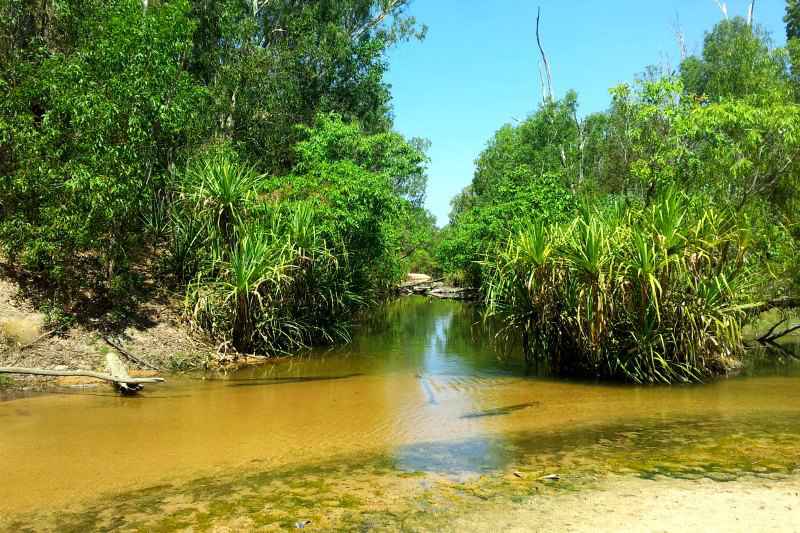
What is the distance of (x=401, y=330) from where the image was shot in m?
18.4

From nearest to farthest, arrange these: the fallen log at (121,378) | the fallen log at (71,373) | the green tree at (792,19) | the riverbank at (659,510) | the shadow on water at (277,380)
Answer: the riverbank at (659,510), the fallen log at (71,373), the fallen log at (121,378), the shadow on water at (277,380), the green tree at (792,19)

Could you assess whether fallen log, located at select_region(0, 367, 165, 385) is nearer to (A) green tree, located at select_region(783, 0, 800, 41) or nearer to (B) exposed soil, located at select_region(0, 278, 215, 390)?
(B) exposed soil, located at select_region(0, 278, 215, 390)

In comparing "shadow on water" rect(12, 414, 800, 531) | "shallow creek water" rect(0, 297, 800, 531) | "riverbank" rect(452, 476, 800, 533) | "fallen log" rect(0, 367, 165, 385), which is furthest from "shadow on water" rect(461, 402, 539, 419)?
"fallen log" rect(0, 367, 165, 385)

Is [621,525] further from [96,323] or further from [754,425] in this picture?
[96,323]

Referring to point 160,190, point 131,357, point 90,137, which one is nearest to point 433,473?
point 131,357

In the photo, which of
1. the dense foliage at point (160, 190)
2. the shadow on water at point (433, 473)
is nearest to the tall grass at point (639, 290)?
the shadow on water at point (433, 473)

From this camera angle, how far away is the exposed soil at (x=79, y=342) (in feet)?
29.9

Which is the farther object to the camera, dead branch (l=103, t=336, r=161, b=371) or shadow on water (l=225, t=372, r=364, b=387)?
dead branch (l=103, t=336, r=161, b=371)

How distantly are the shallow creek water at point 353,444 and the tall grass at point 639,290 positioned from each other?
519mm

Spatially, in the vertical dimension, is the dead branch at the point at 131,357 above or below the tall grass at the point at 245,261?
below

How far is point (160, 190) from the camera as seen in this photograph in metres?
12.9

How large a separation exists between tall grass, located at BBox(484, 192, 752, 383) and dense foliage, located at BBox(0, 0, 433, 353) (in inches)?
181

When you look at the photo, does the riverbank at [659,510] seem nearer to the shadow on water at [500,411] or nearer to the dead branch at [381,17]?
the shadow on water at [500,411]

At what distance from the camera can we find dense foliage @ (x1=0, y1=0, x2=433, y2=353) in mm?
10125
